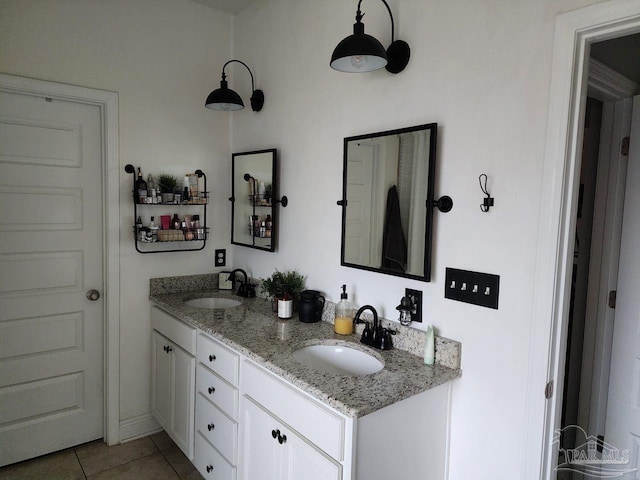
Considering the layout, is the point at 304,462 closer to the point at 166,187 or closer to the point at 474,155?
the point at 474,155

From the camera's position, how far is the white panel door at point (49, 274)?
234 centimetres

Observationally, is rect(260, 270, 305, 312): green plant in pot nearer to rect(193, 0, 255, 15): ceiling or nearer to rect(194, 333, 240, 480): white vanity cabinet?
rect(194, 333, 240, 480): white vanity cabinet

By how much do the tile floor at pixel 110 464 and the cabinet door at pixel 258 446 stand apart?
2.50ft

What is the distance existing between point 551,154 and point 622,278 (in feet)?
3.97

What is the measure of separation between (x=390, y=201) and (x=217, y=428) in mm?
1370

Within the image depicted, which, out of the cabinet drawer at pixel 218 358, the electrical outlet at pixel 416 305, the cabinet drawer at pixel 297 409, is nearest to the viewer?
the cabinet drawer at pixel 297 409

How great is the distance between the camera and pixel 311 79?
2.31 metres

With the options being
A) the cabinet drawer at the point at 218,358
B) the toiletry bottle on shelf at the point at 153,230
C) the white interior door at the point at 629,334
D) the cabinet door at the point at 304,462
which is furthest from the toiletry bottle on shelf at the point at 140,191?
the white interior door at the point at 629,334

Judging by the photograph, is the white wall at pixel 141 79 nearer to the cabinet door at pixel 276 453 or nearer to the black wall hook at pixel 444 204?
the cabinet door at pixel 276 453

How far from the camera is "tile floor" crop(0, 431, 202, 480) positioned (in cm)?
236

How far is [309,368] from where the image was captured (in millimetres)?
1585

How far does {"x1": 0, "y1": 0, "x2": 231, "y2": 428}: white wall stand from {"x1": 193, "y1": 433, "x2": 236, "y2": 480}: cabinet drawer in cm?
73

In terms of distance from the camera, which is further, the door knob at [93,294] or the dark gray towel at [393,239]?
the door knob at [93,294]

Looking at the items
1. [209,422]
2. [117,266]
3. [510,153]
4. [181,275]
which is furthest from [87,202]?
[510,153]
